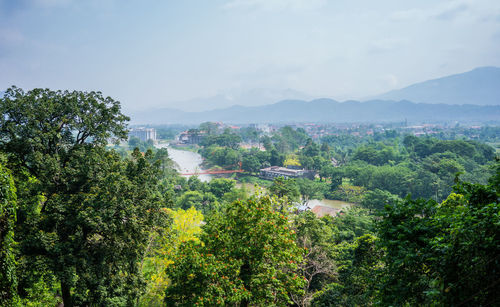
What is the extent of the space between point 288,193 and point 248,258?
13.3 metres

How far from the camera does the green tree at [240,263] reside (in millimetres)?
4961

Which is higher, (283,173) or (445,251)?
(445,251)

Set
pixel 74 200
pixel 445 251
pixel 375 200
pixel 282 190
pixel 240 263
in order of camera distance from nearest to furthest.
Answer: pixel 445 251, pixel 240 263, pixel 74 200, pixel 282 190, pixel 375 200

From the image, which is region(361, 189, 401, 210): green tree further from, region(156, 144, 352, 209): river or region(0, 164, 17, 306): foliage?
region(0, 164, 17, 306): foliage

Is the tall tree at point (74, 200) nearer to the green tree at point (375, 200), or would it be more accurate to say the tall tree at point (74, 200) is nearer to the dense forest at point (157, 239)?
the dense forest at point (157, 239)

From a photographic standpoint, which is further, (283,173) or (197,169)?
(197,169)

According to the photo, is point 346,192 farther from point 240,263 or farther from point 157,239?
point 240,263

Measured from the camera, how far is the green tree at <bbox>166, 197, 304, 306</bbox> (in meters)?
4.96

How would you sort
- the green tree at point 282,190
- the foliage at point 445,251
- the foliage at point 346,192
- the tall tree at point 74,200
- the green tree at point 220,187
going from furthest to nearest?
the foliage at point 346,192, the green tree at point 220,187, the green tree at point 282,190, the tall tree at point 74,200, the foliage at point 445,251

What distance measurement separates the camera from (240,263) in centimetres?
519

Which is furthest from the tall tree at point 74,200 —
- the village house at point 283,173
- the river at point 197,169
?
the village house at point 283,173

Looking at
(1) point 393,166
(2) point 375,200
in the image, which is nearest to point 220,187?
(2) point 375,200

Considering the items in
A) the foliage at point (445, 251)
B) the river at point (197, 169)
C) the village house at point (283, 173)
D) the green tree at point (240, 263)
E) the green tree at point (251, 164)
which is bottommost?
the river at point (197, 169)

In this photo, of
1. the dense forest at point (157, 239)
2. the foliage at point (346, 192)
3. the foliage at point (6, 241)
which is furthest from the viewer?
the foliage at point (346, 192)
